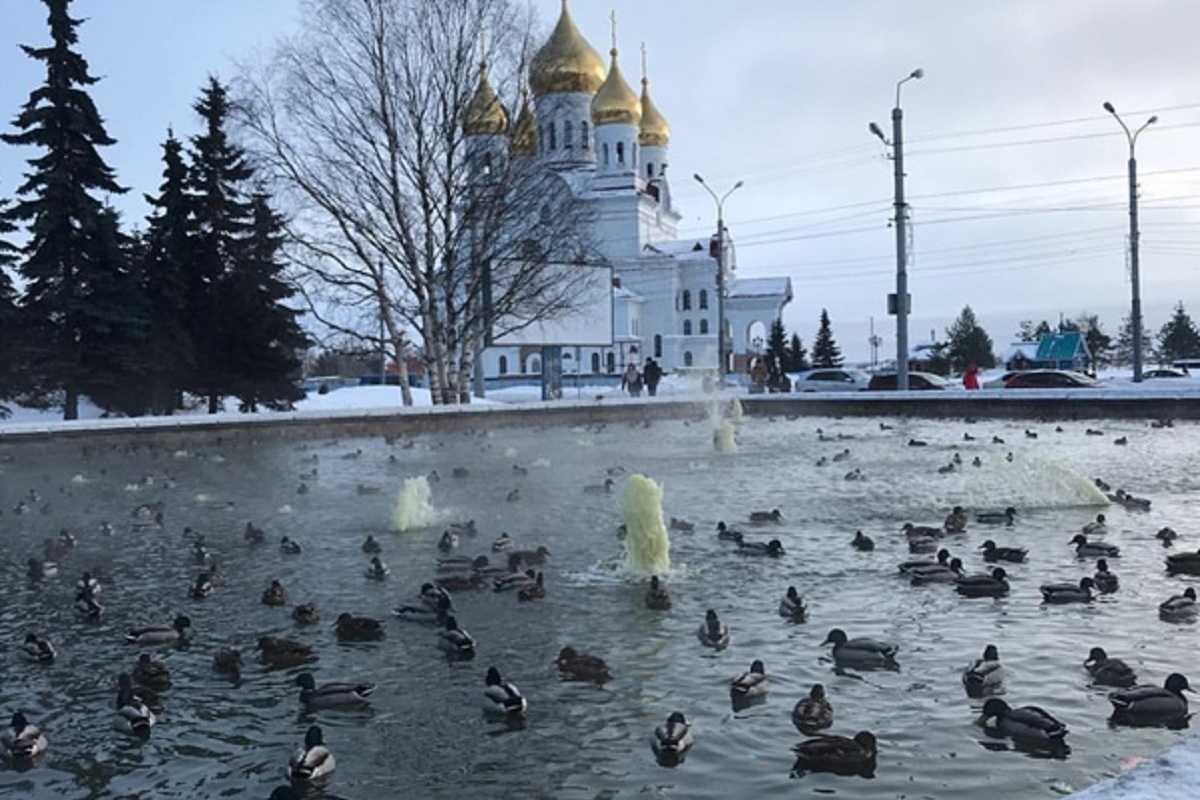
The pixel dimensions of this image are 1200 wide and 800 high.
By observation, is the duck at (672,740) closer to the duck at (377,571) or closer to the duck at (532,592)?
the duck at (532,592)

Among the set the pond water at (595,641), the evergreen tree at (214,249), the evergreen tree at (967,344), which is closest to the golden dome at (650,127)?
the evergreen tree at (967,344)

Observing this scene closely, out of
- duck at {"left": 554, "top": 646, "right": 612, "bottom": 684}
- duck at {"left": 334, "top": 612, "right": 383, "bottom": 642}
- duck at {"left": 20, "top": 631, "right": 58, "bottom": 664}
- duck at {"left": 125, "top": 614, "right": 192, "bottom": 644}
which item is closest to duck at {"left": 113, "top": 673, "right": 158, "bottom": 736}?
duck at {"left": 20, "top": 631, "right": 58, "bottom": 664}

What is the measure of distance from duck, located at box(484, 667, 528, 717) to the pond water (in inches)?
5.5

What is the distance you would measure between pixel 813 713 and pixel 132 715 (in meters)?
4.09

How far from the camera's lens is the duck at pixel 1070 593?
30.5ft

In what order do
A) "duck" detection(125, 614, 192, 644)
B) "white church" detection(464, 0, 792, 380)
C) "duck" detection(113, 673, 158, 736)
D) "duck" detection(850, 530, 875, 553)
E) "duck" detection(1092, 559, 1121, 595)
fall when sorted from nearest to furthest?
"duck" detection(113, 673, 158, 736), "duck" detection(125, 614, 192, 644), "duck" detection(1092, 559, 1121, 595), "duck" detection(850, 530, 875, 553), "white church" detection(464, 0, 792, 380)

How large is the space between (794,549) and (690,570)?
5.41 ft

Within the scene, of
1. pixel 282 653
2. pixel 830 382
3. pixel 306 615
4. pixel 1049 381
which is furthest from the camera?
pixel 830 382

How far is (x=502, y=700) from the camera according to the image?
6.98 m

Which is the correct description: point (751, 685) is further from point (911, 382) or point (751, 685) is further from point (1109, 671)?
point (911, 382)

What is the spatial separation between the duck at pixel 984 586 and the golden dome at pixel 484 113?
88.3ft

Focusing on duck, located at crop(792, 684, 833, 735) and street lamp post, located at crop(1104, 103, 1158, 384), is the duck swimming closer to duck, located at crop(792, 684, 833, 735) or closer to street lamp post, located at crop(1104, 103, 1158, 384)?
duck, located at crop(792, 684, 833, 735)

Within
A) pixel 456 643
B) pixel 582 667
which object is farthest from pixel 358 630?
pixel 582 667

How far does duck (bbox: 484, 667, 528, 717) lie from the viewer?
695 cm
